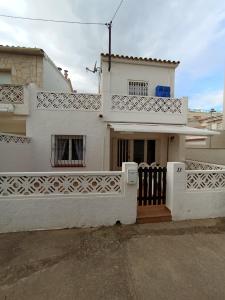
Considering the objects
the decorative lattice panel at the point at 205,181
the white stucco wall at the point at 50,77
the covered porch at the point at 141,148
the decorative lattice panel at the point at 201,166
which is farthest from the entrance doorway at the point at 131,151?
the white stucco wall at the point at 50,77

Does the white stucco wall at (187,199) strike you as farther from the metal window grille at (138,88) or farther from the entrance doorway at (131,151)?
the metal window grille at (138,88)

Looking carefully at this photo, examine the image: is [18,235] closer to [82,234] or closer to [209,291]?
[82,234]

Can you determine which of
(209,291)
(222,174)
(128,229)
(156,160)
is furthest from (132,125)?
(209,291)

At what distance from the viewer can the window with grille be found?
1100cm

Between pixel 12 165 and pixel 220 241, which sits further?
pixel 12 165

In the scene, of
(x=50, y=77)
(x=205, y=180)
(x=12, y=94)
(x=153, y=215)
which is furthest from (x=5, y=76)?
(x=205, y=180)

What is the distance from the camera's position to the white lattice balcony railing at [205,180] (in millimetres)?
7058

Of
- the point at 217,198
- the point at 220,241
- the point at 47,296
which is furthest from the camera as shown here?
the point at 217,198

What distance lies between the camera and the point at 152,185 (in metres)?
7.43

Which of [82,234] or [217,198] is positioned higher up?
[217,198]

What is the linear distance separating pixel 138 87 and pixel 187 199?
929 centimetres

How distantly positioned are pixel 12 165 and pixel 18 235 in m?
3.56

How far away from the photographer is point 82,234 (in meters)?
5.86

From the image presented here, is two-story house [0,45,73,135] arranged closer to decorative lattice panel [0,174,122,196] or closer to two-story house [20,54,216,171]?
two-story house [20,54,216,171]
